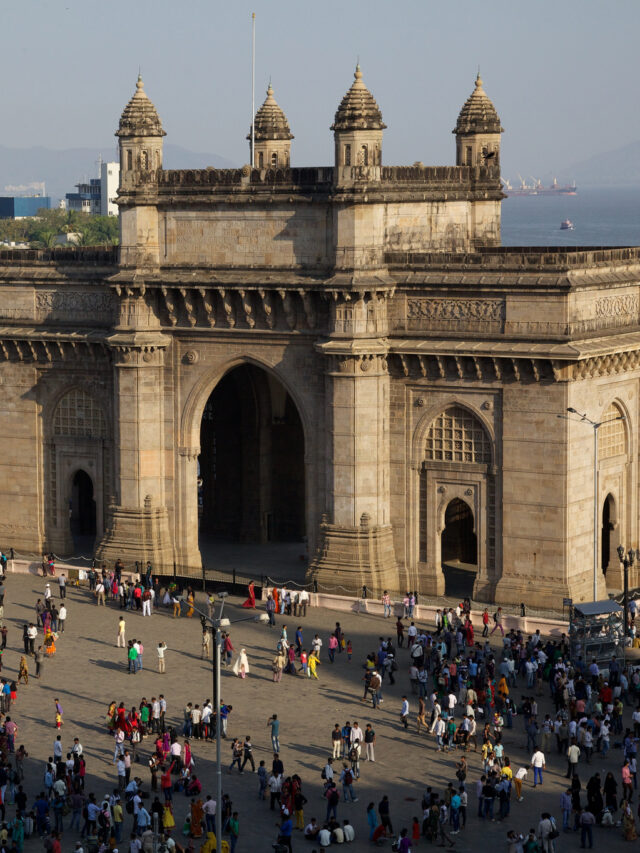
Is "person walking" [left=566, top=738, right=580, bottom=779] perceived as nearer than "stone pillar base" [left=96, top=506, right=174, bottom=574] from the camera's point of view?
Yes

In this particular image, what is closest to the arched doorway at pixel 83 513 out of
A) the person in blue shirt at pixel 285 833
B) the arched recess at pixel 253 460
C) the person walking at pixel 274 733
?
the arched recess at pixel 253 460

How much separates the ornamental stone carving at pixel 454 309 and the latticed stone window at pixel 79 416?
1367cm

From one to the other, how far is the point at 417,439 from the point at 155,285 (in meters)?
10.8

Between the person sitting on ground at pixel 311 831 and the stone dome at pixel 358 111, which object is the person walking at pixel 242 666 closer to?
the person sitting on ground at pixel 311 831

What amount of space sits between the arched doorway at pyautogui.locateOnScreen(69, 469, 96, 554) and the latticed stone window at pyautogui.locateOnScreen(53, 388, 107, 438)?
3.58 meters

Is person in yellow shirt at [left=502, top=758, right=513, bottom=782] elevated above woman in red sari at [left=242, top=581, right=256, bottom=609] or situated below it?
below

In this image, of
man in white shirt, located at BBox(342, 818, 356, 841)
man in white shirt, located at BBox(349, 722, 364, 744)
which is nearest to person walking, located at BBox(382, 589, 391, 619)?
man in white shirt, located at BBox(349, 722, 364, 744)

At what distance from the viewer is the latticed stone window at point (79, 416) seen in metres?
69.1

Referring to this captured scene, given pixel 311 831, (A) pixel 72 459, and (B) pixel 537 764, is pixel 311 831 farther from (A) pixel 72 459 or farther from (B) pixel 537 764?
(A) pixel 72 459

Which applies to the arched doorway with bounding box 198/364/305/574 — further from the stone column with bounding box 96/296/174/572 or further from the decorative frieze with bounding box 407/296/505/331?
the decorative frieze with bounding box 407/296/505/331

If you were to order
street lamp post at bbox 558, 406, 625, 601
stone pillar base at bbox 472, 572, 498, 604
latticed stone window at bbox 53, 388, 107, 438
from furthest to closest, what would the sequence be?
latticed stone window at bbox 53, 388, 107, 438
stone pillar base at bbox 472, 572, 498, 604
street lamp post at bbox 558, 406, 625, 601

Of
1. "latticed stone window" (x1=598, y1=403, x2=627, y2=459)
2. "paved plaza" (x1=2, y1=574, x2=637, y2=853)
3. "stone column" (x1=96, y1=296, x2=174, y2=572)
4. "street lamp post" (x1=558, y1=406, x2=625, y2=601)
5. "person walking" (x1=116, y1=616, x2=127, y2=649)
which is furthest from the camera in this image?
"stone column" (x1=96, y1=296, x2=174, y2=572)

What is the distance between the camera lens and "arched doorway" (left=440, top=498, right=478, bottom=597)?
215ft

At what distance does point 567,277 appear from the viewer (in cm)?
5841
